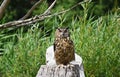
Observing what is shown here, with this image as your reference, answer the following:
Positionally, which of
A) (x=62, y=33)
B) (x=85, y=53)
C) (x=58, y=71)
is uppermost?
(x=62, y=33)

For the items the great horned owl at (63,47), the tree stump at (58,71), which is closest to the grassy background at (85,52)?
the great horned owl at (63,47)

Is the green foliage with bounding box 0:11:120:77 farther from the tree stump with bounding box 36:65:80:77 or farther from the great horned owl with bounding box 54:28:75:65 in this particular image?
the tree stump with bounding box 36:65:80:77

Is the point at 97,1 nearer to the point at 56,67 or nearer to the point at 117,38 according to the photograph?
the point at 117,38

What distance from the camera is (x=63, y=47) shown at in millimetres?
3162

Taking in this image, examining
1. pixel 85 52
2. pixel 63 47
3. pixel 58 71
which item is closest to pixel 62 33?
pixel 63 47

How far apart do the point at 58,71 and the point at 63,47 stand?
1.31ft

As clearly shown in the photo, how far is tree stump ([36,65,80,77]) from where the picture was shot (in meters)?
2.74

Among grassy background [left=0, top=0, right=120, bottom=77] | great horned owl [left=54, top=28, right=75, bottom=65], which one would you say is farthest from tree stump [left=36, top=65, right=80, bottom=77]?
grassy background [left=0, top=0, right=120, bottom=77]

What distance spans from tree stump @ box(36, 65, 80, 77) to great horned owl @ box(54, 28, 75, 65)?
11.5 inches

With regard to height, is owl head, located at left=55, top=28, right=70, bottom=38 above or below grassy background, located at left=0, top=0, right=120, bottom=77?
above

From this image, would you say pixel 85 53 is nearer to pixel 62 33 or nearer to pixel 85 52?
pixel 85 52

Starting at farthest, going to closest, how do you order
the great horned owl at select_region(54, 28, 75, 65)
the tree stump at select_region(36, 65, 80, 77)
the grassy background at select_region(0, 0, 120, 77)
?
the grassy background at select_region(0, 0, 120, 77) < the great horned owl at select_region(54, 28, 75, 65) < the tree stump at select_region(36, 65, 80, 77)

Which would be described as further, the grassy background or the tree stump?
the grassy background

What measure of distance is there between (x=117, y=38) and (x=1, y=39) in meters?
1.66
